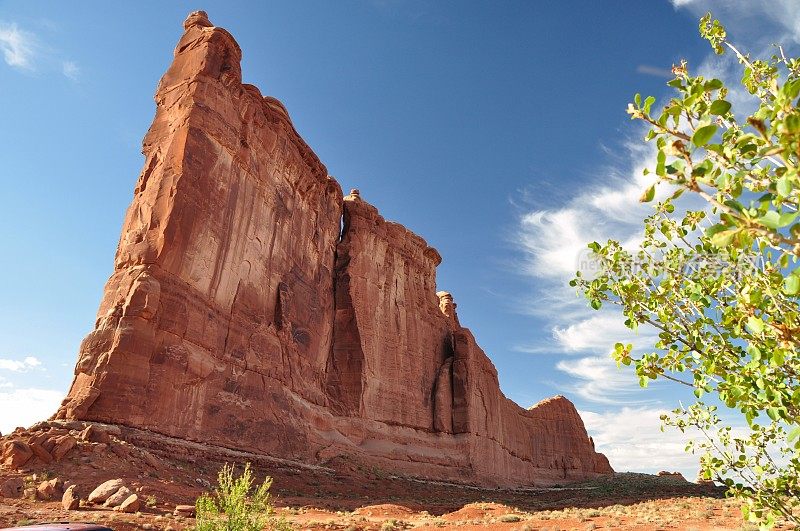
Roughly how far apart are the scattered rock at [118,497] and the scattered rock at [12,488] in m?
2.51

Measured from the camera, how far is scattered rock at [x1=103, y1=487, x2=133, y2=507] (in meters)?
13.8

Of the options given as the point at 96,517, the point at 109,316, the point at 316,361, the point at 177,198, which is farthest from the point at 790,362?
the point at 316,361

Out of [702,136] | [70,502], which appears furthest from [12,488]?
[702,136]

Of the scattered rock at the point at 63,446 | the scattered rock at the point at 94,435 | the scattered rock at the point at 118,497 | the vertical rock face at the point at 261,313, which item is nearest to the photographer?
the scattered rock at the point at 118,497

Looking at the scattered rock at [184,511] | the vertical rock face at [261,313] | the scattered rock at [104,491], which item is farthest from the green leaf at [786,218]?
the vertical rock face at [261,313]

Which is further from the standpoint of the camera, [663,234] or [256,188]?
[256,188]

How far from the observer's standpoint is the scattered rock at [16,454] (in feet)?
51.3

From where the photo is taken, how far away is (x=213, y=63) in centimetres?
2845

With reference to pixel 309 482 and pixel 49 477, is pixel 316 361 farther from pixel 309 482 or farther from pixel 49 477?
pixel 49 477

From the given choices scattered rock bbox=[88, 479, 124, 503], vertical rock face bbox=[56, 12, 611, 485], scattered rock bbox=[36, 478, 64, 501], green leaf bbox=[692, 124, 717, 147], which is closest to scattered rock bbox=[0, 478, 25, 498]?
scattered rock bbox=[36, 478, 64, 501]

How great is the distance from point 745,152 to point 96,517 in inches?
572

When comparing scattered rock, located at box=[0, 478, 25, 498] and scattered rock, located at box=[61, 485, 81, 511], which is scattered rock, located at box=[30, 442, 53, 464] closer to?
scattered rock, located at box=[0, 478, 25, 498]

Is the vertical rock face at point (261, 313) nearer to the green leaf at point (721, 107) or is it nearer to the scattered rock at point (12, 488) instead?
the scattered rock at point (12, 488)

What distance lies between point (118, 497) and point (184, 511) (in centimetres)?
182
